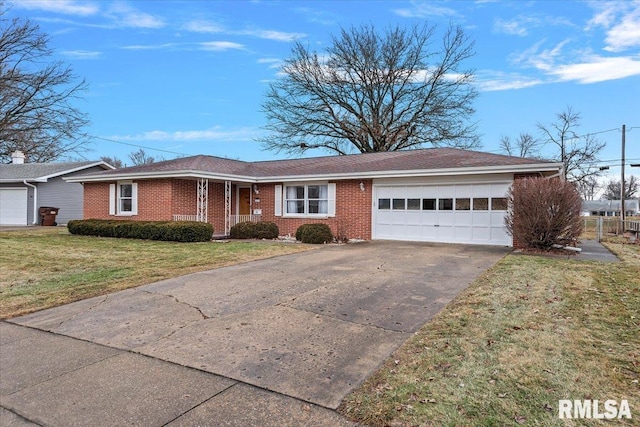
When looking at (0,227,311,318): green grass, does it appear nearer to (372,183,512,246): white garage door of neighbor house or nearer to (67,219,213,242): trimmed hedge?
(67,219,213,242): trimmed hedge

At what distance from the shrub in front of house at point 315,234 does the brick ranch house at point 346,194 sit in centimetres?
111

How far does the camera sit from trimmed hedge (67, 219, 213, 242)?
13.8m

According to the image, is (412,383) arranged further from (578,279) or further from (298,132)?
(298,132)

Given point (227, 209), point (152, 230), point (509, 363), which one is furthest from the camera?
point (227, 209)

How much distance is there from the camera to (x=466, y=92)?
28.7 m

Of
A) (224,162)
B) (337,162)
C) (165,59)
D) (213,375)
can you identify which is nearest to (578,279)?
(213,375)

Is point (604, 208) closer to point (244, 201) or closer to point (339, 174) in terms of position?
point (339, 174)

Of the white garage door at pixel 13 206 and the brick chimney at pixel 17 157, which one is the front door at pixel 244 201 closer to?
the white garage door at pixel 13 206

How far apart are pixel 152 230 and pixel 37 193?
48.7 feet

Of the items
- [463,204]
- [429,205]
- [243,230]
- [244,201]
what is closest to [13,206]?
[244,201]

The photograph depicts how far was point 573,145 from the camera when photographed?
33719 mm

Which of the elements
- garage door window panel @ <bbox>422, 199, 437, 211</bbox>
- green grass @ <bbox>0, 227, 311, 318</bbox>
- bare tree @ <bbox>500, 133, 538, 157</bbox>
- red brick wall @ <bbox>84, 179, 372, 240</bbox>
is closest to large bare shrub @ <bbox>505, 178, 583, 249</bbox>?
garage door window panel @ <bbox>422, 199, 437, 211</bbox>

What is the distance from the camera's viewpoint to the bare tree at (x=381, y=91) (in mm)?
28922

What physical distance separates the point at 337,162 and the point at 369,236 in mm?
4455
